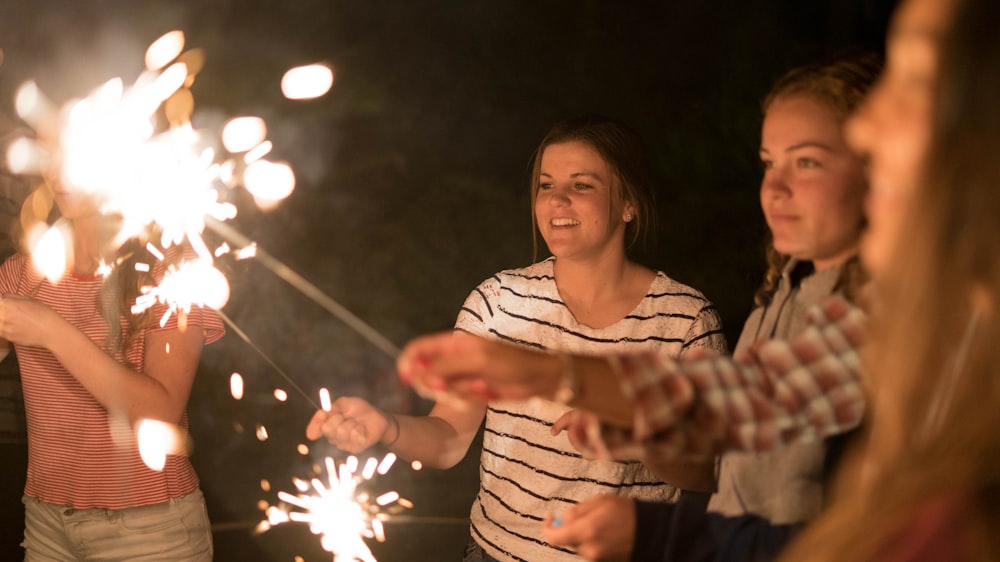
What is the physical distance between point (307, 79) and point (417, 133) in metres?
0.37

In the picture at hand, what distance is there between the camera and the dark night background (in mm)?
2420

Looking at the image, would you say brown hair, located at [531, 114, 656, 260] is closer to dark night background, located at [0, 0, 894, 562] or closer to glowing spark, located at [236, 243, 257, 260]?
dark night background, located at [0, 0, 894, 562]

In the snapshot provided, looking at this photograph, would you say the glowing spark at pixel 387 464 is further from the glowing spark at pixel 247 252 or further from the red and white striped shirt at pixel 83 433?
the glowing spark at pixel 247 252

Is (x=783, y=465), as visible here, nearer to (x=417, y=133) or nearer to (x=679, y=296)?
(x=679, y=296)

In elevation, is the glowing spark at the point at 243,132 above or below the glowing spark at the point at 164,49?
below

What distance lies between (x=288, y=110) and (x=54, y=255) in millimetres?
839

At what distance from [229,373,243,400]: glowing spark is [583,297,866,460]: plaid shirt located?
6.54ft

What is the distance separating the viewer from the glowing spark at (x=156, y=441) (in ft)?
5.86

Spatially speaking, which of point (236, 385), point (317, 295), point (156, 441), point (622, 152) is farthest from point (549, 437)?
point (236, 385)

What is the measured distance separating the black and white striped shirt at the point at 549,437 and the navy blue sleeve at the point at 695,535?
0.67 m

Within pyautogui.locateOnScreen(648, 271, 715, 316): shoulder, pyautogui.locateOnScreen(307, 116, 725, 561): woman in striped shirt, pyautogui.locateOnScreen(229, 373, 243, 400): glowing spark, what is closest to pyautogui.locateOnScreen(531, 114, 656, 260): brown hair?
pyautogui.locateOnScreen(307, 116, 725, 561): woman in striped shirt

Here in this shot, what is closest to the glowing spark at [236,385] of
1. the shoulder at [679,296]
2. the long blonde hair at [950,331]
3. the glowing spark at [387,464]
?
the glowing spark at [387,464]

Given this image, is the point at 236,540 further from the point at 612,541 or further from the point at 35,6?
the point at 612,541

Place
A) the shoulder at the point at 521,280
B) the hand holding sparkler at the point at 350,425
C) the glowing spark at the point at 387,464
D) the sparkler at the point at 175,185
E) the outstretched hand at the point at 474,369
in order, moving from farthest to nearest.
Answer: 1. the glowing spark at the point at 387,464
2. the sparkler at the point at 175,185
3. the shoulder at the point at 521,280
4. the hand holding sparkler at the point at 350,425
5. the outstretched hand at the point at 474,369
